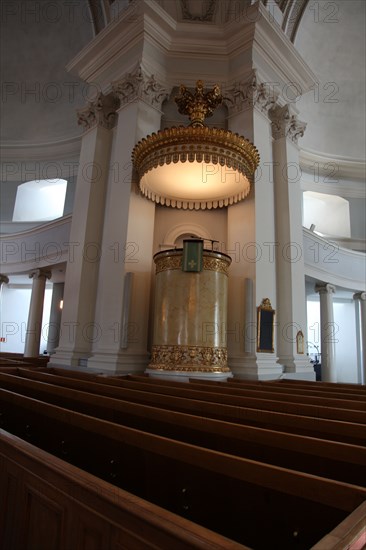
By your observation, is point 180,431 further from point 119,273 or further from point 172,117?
point 172,117

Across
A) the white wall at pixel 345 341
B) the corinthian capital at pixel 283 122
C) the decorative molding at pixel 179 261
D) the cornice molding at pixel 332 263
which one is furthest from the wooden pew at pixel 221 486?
the white wall at pixel 345 341

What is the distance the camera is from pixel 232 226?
5965mm

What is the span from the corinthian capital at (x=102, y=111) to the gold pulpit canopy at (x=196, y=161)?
1.81 metres

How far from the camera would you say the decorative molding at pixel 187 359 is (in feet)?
15.3

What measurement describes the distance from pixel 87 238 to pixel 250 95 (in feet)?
11.6

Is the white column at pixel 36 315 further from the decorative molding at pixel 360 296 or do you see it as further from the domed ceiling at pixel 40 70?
the decorative molding at pixel 360 296

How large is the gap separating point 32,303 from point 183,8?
23.9ft

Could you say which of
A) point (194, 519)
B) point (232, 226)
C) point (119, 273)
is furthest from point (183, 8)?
point (194, 519)

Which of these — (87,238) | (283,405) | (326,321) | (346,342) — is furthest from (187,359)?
(346,342)

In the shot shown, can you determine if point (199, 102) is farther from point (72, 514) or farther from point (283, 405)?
point (72, 514)

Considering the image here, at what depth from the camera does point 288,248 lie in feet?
20.8

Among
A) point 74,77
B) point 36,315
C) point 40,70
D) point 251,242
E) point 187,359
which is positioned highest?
point 40,70

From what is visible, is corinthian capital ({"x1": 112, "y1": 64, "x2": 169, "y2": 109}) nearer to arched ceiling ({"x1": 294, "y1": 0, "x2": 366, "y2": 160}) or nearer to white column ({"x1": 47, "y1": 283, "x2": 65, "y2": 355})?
arched ceiling ({"x1": 294, "y1": 0, "x2": 366, "y2": 160})

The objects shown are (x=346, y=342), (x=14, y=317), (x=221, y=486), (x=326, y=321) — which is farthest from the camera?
(x=14, y=317)
